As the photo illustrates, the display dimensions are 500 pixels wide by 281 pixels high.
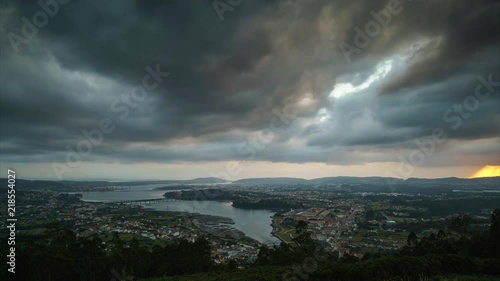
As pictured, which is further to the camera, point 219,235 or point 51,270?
point 219,235

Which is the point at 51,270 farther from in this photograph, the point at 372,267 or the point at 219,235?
the point at 219,235

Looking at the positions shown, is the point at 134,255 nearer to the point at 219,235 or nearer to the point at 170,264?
the point at 170,264

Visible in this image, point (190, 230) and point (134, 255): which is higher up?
point (134, 255)

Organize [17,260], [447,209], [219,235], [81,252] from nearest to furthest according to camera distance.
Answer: [17,260] < [81,252] < [219,235] < [447,209]

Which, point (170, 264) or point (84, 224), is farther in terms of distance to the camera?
point (84, 224)

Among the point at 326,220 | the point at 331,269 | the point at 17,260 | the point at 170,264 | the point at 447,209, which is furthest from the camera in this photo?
the point at 447,209

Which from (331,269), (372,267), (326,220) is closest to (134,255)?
(331,269)

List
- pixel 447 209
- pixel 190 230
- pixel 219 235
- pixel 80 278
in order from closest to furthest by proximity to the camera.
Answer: pixel 80 278 < pixel 219 235 < pixel 190 230 < pixel 447 209

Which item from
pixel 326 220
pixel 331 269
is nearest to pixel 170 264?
pixel 331 269

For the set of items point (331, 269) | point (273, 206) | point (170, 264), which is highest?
point (331, 269)
